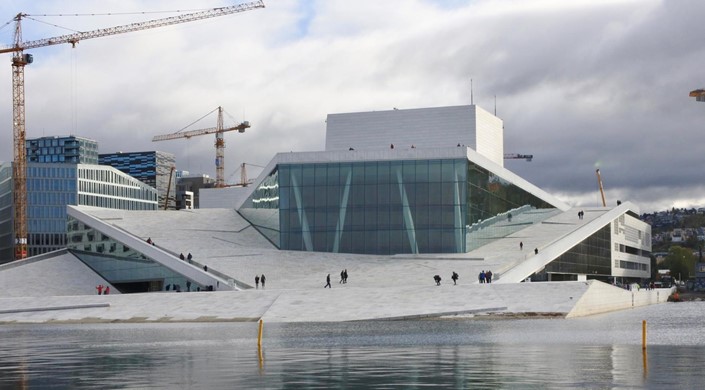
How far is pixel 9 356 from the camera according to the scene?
26.1 meters

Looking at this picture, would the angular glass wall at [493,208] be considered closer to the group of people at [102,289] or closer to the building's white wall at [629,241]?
the building's white wall at [629,241]

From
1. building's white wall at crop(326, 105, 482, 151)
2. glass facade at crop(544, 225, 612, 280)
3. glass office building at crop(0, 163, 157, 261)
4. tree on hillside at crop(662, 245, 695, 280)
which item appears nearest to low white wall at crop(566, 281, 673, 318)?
glass facade at crop(544, 225, 612, 280)

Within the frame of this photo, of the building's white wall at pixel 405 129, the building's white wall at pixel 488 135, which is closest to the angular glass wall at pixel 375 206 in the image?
the building's white wall at pixel 405 129

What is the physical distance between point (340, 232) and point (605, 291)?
2057 centimetres

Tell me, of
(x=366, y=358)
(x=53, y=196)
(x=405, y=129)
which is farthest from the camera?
(x=53, y=196)

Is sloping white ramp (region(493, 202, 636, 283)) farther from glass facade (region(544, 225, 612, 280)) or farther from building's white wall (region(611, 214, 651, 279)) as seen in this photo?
building's white wall (region(611, 214, 651, 279))

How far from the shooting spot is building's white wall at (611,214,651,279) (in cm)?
9219

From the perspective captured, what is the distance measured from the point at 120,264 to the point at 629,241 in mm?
51237

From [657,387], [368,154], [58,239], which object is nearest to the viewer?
[657,387]

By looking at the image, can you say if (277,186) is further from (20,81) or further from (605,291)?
(20,81)

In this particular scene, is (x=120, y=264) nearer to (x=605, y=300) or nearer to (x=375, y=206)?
(x=375, y=206)

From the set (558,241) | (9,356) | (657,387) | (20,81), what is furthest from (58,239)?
(657,387)

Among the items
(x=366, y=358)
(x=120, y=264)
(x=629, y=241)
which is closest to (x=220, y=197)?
(x=629, y=241)

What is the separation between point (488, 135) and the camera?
86562mm
